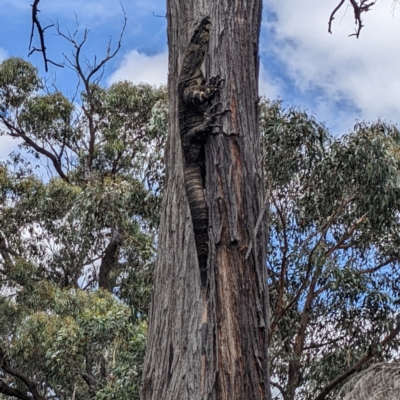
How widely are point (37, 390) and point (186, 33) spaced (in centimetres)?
662

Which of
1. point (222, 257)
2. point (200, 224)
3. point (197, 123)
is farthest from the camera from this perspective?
point (197, 123)

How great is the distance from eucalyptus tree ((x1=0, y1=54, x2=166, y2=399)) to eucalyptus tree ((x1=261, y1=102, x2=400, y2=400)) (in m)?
1.62

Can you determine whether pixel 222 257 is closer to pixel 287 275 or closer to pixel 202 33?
pixel 202 33

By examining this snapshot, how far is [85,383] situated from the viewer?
8.71 meters

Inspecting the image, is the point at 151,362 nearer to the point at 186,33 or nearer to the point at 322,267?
the point at 186,33

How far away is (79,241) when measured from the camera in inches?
399

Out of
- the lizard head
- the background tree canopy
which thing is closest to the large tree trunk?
the lizard head

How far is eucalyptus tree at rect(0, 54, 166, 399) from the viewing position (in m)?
7.74

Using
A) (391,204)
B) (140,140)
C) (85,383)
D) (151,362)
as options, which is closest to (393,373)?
(151,362)

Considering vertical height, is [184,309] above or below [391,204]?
below

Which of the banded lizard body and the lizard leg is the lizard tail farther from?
the lizard leg

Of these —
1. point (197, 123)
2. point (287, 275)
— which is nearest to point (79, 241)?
point (287, 275)

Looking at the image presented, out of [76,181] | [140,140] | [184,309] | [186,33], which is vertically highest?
[140,140]

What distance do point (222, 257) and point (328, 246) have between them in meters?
5.64
